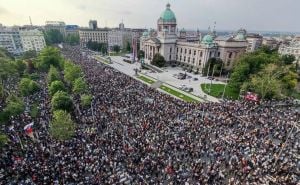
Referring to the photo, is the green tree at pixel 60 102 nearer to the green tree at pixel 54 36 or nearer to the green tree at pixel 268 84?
the green tree at pixel 268 84

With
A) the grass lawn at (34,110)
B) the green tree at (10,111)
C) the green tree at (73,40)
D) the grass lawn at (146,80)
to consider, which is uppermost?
the green tree at (73,40)

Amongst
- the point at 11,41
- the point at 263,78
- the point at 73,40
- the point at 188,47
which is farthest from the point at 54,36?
the point at 263,78

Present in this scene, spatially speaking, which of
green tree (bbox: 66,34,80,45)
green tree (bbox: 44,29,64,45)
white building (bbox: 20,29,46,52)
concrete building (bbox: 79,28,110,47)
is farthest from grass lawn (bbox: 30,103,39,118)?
green tree (bbox: 44,29,64,45)

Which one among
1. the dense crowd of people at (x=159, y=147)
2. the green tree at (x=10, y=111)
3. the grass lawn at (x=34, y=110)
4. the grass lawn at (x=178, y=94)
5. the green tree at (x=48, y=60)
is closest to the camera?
the dense crowd of people at (x=159, y=147)

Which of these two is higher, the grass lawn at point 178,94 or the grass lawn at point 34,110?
the grass lawn at point 34,110

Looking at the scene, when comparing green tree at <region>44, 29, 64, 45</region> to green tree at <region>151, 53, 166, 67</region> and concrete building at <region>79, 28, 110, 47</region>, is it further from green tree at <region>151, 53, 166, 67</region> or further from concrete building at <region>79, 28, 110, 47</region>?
green tree at <region>151, 53, 166, 67</region>

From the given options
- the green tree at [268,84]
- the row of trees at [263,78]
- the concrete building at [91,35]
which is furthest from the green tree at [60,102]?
the concrete building at [91,35]

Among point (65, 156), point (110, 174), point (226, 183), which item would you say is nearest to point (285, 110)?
point (226, 183)

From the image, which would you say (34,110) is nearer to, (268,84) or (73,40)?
(268,84)
